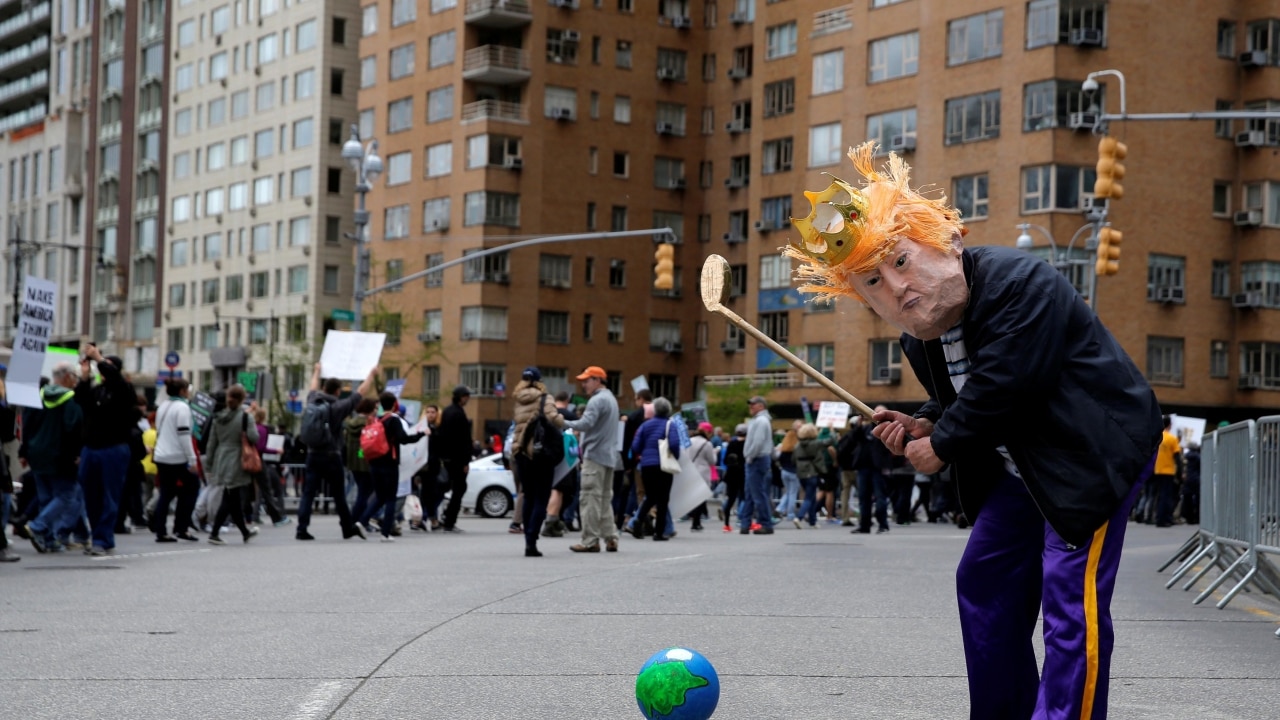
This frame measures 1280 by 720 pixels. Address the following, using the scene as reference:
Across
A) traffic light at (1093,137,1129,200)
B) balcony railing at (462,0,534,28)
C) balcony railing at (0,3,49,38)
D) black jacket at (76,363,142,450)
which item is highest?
balcony railing at (0,3,49,38)

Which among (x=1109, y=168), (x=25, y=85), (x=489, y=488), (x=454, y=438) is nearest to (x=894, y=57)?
(x=489, y=488)

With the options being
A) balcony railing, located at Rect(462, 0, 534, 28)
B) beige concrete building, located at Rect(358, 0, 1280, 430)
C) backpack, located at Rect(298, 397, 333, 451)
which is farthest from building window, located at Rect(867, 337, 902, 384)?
backpack, located at Rect(298, 397, 333, 451)

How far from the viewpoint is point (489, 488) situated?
32.8 m

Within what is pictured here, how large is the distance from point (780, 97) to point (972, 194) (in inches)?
554

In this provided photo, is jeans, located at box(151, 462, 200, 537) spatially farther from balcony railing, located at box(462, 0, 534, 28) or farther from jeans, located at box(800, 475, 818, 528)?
balcony railing, located at box(462, 0, 534, 28)

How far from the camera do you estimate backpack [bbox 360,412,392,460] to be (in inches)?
845

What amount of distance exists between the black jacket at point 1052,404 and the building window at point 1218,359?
203 feet

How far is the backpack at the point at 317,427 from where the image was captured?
21.0 metres

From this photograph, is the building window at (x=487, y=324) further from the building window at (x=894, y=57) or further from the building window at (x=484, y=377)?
the building window at (x=894, y=57)

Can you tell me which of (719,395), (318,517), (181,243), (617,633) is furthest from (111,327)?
(617,633)

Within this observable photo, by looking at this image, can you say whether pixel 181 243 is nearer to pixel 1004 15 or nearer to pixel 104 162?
pixel 104 162

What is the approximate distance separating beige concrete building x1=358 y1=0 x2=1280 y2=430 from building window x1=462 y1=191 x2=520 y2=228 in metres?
0.10

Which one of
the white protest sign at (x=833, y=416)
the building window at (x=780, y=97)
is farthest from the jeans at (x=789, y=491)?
the building window at (x=780, y=97)

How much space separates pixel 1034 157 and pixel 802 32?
15910 millimetres
